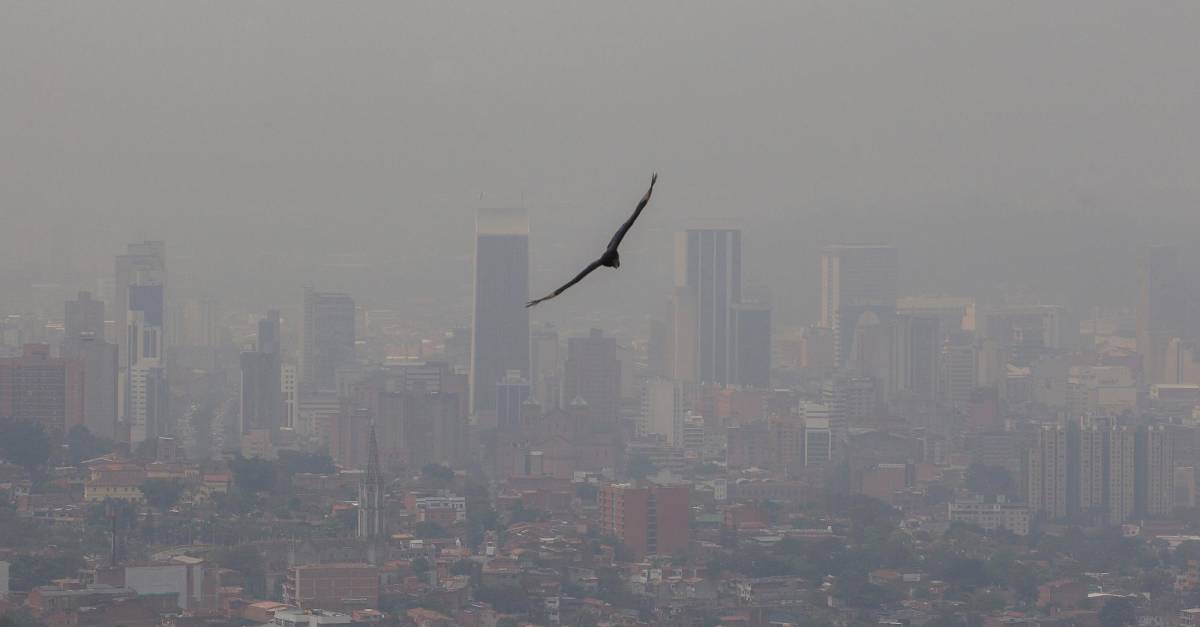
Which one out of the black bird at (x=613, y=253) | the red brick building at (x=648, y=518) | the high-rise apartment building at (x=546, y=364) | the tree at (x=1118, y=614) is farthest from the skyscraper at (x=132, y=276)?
the black bird at (x=613, y=253)

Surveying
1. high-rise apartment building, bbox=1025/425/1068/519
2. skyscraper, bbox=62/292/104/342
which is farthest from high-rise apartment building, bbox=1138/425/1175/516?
skyscraper, bbox=62/292/104/342

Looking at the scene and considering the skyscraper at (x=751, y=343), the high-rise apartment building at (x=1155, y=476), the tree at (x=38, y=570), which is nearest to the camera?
the tree at (x=38, y=570)

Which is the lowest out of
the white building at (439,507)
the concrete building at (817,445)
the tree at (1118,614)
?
the tree at (1118,614)

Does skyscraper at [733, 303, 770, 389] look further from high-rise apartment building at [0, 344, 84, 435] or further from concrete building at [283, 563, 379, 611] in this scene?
concrete building at [283, 563, 379, 611]

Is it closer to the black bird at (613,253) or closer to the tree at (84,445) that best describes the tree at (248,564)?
the tree at (84,445)

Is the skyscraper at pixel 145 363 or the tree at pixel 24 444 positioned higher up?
the skyscraper at pixel 145 363

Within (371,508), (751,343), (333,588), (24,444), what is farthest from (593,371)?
(333,588)
